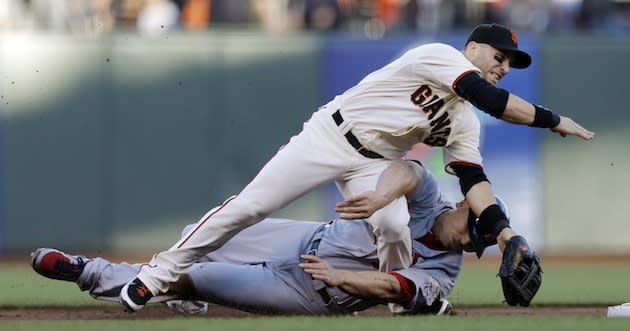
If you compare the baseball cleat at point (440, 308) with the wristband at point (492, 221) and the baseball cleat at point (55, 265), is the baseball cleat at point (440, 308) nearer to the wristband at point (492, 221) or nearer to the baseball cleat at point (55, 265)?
the wristband at point (492, 221)

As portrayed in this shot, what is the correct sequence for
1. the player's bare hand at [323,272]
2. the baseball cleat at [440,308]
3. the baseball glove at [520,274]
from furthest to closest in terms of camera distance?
1. the baseball cleat at [440,308]
2. the player's bare hand at [323,272]
3. the baseball glove at [520,274]

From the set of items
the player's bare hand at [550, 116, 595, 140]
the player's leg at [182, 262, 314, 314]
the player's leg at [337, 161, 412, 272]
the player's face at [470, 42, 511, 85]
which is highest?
the player's face at [470, 42, 511, 85]

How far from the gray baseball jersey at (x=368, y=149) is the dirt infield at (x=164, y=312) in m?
0.31

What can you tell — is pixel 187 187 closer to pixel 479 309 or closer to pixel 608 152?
pixel 608 152

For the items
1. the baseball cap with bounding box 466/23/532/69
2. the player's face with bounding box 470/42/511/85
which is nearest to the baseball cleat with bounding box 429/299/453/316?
the player's face with bounding box 470/42/511/85

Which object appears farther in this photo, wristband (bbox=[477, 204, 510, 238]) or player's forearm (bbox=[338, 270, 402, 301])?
wristband (bbox=[477, 204, 510, 238])

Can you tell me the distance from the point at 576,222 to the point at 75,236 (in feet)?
13.6

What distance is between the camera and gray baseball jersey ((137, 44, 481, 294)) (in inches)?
198

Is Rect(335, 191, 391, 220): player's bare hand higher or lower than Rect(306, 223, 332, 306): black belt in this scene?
higher

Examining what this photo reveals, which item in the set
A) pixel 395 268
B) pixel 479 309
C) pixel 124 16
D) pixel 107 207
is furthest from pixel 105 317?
pixel 124 16

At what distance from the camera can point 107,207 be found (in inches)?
378

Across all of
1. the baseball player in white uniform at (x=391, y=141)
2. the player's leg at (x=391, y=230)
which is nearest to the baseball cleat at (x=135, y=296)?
the baseball player in white uniform at (x=391, y=141)

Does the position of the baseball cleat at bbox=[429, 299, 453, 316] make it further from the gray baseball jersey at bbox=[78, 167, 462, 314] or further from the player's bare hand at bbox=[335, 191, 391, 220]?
the player's bare hand at bbox=[335, 191, 391, 220]

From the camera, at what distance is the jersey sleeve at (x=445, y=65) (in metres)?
5.03
